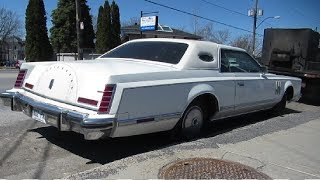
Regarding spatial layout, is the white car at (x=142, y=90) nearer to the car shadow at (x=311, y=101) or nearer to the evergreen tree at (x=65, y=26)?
the car shadow at (x=311, y=101)

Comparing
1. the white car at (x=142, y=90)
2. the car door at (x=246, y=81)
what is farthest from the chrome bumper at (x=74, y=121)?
the car door at (x=246, y=81)

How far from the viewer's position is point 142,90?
5.03 metres

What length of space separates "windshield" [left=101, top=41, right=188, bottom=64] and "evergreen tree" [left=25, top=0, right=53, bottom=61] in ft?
109

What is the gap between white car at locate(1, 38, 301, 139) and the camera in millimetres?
4816

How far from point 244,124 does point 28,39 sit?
3397 centimetres

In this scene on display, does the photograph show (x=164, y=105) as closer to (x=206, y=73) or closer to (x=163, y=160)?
(x=163, y=160)

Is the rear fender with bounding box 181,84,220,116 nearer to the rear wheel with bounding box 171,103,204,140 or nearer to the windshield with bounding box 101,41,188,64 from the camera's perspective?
the rear wheel with bounding box 171,103,204,140

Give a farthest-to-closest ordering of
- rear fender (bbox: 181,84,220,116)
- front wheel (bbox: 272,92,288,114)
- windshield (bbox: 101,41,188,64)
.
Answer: front wheel (bbox: 272,92,288,114) < windshield (bbox: 101,41,188,64) < rear fender (bbox: 181,84,220,116)

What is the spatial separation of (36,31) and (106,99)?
117ft

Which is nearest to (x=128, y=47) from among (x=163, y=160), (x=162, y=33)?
(x=163, y=160)

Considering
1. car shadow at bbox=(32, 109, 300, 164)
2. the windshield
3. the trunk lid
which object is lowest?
car shadow at bbox=(32, 109, 300, 164)

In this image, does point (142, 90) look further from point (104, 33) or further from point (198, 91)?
point (104, 33)

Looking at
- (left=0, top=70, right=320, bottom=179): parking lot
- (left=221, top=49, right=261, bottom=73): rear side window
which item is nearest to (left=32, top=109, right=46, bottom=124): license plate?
(left=0, top=70, right=320, bottom=179): parking lot

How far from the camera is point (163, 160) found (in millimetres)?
4914
